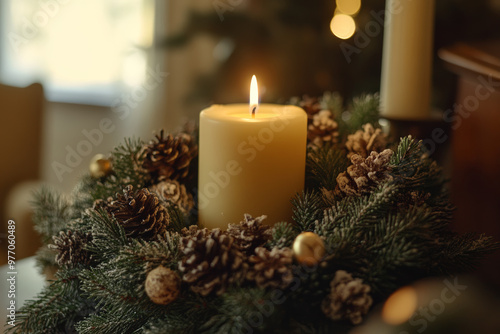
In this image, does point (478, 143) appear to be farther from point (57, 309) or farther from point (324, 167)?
point (57, 309)

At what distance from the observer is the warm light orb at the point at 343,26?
55.9 inches

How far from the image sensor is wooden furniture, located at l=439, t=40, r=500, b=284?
2.39ft

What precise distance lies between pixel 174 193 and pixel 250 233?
0.53 feet

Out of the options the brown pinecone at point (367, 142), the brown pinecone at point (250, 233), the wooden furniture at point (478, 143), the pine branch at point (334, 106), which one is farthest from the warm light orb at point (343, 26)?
the brown pinecone at point (250, 233)

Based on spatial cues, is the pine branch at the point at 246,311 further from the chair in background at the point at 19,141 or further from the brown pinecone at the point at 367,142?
the chair in background at the point at 19,141

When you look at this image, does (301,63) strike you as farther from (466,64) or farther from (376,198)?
(376,198)

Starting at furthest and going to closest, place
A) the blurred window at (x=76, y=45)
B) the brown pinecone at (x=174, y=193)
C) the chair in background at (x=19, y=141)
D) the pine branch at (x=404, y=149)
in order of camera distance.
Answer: the blurred window at (x=76, y=45) → the chair in background at (x=19, y=141) → the brown pinecone at (x=174, y=193) → the pine branch at (x=404, y=149)

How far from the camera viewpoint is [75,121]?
9.02 ft

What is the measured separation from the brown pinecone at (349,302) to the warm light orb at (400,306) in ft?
0.06

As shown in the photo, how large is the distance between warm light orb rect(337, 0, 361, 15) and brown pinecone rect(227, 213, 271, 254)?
1089 millimetres

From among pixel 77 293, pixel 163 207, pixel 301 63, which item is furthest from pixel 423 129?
pixel 301 63

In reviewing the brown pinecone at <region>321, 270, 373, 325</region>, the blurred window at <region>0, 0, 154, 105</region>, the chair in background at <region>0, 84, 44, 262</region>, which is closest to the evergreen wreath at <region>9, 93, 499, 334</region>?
the brown pinecone at <region>321, 270, 373, 325</region>

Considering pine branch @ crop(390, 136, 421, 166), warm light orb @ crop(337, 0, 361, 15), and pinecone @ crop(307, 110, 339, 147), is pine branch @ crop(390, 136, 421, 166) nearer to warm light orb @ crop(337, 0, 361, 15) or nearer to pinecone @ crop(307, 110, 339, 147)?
pinecone @ crop(307, 110, 339, 147)

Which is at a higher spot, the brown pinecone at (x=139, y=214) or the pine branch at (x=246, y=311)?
the brown pinecone at (x=139, y=214)
